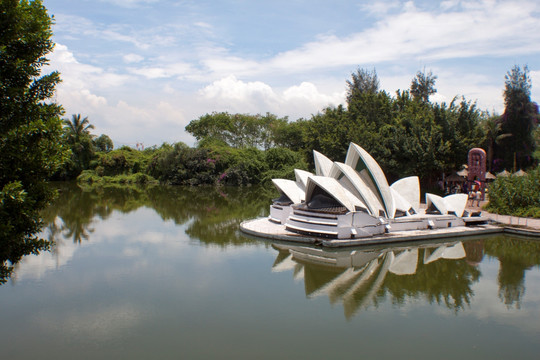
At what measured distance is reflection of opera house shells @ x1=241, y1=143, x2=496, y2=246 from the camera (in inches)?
609

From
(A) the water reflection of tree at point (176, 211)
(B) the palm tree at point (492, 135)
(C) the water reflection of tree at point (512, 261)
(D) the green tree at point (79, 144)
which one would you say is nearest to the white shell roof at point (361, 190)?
(C) the water reflection of tree at point (512, 261)

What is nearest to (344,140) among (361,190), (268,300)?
(361,190)

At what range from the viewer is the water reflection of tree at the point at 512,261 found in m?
10.3

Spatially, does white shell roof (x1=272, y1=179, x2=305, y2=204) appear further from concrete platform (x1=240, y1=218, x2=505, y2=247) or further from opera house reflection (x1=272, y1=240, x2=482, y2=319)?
→ opera house reflection (x1=272, y1=240, x2=482, y2=319)

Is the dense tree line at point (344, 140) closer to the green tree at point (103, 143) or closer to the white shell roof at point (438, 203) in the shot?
the green tree at point (103, 143)

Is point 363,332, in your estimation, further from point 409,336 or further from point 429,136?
point 429,136

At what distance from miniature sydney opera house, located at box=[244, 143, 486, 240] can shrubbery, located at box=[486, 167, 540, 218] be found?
3.48 m

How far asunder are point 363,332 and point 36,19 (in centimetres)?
796

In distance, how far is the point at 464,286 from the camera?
10945mm

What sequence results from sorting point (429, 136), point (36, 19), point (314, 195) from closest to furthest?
point (36, 19) < point (314, 195) < point (429, 136)

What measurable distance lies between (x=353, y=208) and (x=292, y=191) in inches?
180

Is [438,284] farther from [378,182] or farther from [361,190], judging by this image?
[378,182]

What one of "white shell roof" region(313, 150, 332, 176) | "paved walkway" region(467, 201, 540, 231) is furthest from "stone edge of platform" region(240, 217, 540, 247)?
"white shell roof" region(313, 150, 332, 176)

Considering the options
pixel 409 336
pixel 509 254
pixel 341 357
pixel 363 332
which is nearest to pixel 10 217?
pixel 341 357
